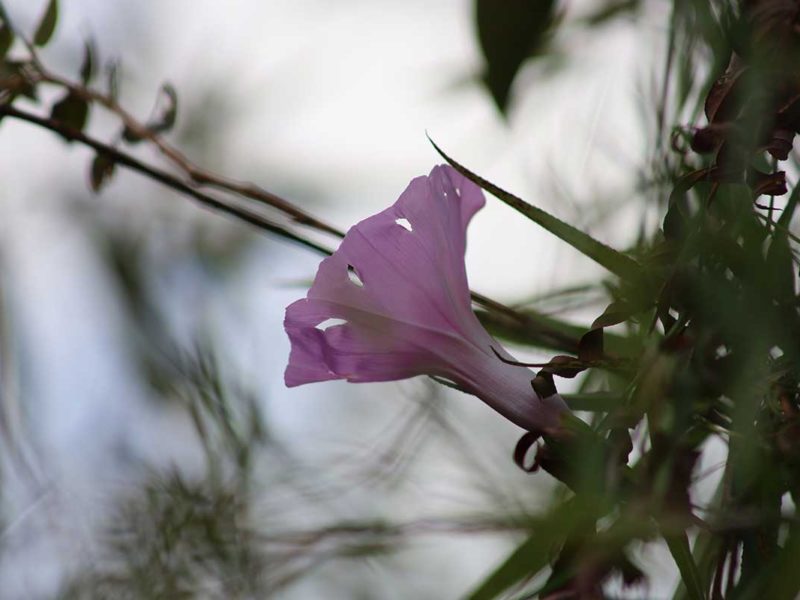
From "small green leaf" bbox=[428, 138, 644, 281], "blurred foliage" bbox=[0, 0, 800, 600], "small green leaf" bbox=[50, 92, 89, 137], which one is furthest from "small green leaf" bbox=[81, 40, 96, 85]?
"small green leaf" bbox=[428, 138, 644, 281]

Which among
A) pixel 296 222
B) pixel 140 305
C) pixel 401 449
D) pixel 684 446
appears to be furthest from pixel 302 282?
pixel 140 305

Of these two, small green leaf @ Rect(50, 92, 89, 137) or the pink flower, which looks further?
small green leaf @ Rect(50, 92, 89, 137)

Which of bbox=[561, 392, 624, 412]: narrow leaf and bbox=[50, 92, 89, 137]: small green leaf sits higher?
bbox=[50, 92, 89, 137]: small green leaf

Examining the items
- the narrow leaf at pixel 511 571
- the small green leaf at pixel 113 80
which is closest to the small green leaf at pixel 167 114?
the small green leaf at pixel 113 80

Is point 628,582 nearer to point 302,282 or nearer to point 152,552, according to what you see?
point 302,282

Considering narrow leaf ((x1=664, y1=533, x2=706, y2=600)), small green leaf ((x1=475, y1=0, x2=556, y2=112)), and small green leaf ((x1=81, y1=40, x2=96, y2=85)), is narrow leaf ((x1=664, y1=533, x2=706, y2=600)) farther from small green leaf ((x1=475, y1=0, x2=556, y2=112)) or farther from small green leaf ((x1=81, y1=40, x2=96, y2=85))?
small green leaf ((x1=81, y1=40, x2=96, y2=85))

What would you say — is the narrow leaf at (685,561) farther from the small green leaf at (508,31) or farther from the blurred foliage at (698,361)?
the small green leaf at (508,31)
